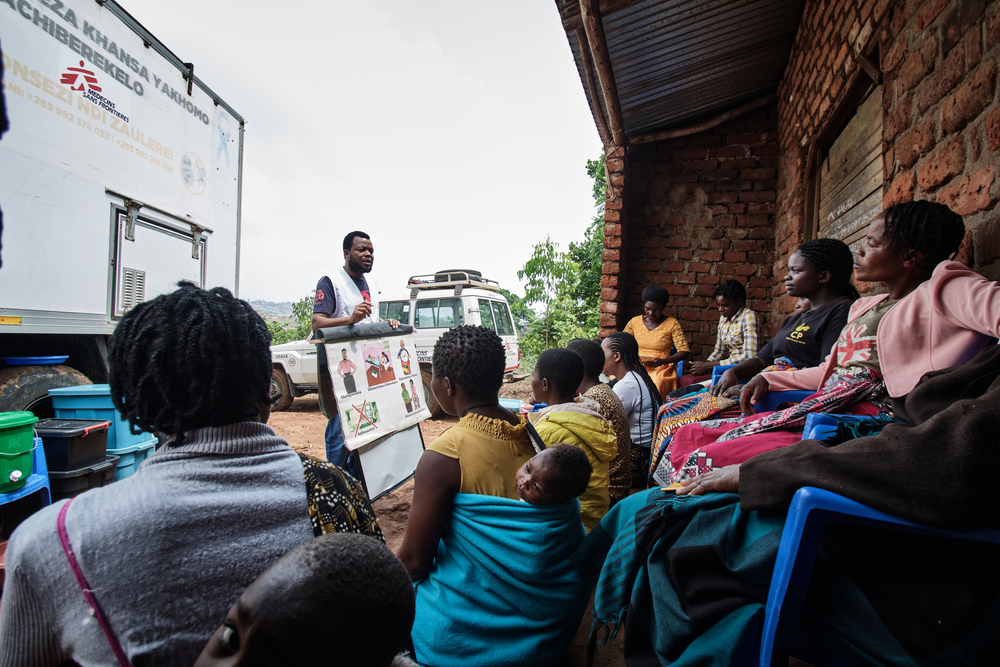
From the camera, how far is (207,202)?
559 centimetres

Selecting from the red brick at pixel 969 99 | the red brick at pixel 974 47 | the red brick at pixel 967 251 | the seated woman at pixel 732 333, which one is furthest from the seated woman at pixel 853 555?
the seated woman at pixel 732 333

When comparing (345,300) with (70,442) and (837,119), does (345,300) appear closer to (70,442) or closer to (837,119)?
(70,442)

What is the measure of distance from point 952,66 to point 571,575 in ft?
7.74

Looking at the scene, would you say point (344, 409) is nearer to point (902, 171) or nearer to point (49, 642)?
point (49, 642)

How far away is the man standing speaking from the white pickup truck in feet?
14.7

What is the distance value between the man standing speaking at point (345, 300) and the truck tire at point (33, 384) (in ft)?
8.31

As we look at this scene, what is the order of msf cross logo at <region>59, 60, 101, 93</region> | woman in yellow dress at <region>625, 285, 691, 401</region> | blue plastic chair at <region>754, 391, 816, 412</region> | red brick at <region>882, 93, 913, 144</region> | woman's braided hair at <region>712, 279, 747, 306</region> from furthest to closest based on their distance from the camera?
woman in yellow dress at <region>625, 285, 691, 401</region>, woman's braided hair at <region>712, 279, 747, 306</region>, msf cross logo at <region>59, 60, 101, 93</region>, blue plastic chair at <region>754, 391, 816, 412</region>, red brick at <region>882, 93, 913, 144</region>

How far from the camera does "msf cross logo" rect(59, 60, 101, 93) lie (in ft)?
12.9

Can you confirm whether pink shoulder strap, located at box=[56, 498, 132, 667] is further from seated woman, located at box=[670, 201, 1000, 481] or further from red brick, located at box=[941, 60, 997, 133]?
red brick, located at box=[941, 60, 997, 133]

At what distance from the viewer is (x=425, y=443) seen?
577cm

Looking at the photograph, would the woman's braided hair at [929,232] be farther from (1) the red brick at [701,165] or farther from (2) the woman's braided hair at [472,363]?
(1) the red brick at [701,165]

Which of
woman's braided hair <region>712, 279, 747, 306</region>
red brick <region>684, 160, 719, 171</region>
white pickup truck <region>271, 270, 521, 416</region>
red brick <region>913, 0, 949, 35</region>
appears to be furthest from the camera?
white pickup truck <region>271, 270, 521, 416</region>

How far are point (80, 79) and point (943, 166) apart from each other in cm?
565

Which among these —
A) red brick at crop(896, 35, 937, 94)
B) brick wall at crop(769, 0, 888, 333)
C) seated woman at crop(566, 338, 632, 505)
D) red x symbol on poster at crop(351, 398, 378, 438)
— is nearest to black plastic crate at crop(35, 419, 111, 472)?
red x symbol on poster at crop(351, 398, 378, 438)
